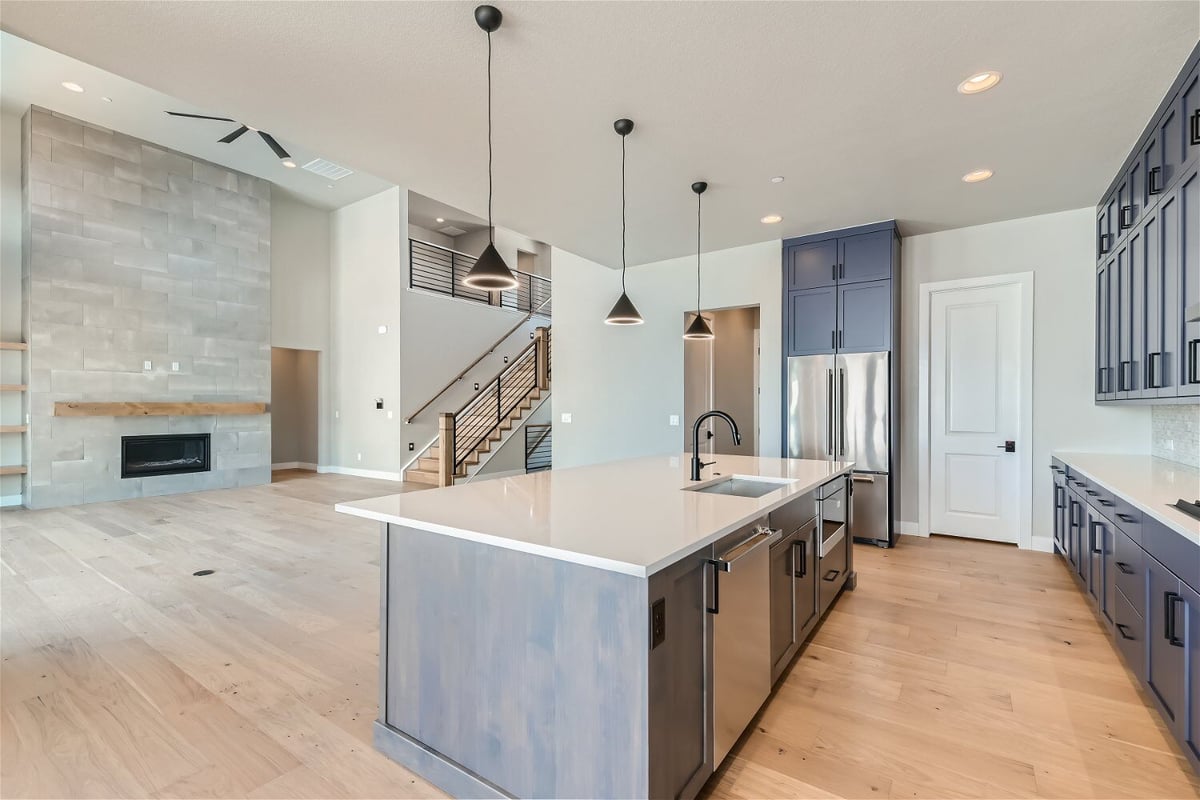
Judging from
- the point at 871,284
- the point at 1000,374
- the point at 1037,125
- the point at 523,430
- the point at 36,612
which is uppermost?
the point at 1037,125

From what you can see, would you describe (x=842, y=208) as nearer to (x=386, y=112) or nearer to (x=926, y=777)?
(x=386, y=112)

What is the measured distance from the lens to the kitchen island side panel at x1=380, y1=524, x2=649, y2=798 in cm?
138

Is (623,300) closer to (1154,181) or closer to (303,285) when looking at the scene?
(1154,181)

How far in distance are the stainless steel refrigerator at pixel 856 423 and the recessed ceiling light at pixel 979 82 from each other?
95.2 inches

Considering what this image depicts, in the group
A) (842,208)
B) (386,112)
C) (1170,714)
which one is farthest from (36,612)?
(842,208)

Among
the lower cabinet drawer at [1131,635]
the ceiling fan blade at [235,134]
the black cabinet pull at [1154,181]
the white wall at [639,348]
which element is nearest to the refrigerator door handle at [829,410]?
the white wall at [639,348]

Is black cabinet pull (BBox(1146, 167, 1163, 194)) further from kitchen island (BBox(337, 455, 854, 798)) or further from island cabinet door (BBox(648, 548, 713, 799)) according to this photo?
island cabinet door (BBox(648, 548, 713, 799))

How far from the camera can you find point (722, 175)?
12.0 ft

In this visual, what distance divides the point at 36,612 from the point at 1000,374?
Result: 7220mm

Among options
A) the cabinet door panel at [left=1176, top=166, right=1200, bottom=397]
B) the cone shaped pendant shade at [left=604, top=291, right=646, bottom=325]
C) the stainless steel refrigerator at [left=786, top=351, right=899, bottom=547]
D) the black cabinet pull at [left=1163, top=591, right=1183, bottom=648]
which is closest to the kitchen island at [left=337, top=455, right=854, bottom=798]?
the black cabinet pull at [left=1163, top=591, right=1183, bottom=648]

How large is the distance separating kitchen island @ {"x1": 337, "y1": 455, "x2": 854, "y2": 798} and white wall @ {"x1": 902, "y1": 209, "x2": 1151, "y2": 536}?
370 cm

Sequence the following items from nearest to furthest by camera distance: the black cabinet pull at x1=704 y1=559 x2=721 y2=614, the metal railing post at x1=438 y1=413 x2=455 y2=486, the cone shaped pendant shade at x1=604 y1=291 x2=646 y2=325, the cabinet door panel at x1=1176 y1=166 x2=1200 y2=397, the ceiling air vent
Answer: the black cabinet pull at x1=704 y1=559 x2=721 y2=614
the cabinet door panel at x1=1176 y1=166 x2=1200 y2=397
the cone shaped pendant shade at x1=604 y1=291 x2=646 y2=325
the metal railing post at x1=438 y1=413 x2=455 y2=486
the ceiling air vent

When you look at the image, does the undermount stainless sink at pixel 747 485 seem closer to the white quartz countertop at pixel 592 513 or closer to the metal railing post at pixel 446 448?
the white quartz countertop at pixel 592 513

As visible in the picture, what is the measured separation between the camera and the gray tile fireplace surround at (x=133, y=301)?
6324 mm
